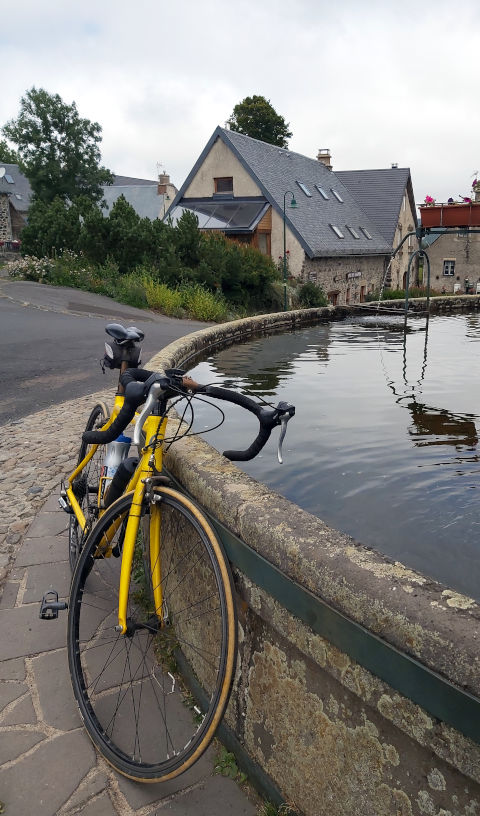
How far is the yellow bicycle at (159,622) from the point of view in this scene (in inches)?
78.4

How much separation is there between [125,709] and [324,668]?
1.21m

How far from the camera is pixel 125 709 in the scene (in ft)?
8.07

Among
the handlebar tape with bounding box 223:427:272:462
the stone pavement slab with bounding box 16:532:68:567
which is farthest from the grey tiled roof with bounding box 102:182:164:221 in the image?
the handlebar tape with bounding box 223:427:272:462

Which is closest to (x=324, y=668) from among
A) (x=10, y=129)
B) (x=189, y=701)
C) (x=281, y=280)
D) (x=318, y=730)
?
(x=318, y=730)

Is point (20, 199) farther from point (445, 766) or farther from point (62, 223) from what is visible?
point (445, 766)

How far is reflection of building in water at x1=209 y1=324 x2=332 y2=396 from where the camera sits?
6.66 m

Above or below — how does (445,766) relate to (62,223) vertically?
below

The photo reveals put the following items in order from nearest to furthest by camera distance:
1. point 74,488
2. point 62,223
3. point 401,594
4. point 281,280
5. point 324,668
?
point 401,594, point 324,668, point 74,488, point 62,223, point 281,280

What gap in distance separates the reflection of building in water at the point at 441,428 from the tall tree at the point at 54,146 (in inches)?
1542

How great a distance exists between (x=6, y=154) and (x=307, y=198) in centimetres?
4738

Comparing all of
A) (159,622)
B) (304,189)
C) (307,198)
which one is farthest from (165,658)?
(304,189)

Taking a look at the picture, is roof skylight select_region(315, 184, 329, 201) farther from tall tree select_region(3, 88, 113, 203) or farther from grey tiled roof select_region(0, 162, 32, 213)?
grey tiled roof select_region(0, 162, 32, 213)

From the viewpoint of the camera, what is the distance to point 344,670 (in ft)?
5.04

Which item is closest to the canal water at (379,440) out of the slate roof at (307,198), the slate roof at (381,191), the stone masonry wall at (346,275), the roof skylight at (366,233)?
the stone masonry wall at (346,275)
